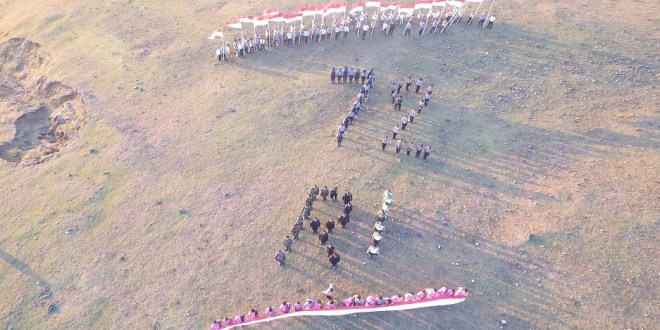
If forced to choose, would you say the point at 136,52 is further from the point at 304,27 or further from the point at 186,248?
the point at 186,248

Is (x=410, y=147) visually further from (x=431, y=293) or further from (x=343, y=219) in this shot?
(x=431, y=293)

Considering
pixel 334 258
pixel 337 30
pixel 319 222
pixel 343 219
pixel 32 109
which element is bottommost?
pixel 334 258

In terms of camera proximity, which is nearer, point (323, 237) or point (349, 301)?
point (349, 301)

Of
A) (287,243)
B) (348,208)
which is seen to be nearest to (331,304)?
(287,243)

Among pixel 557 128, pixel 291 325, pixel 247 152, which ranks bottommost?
pixel 291 325

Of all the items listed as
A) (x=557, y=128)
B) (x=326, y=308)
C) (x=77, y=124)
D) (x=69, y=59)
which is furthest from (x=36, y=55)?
(x=557, y=128)

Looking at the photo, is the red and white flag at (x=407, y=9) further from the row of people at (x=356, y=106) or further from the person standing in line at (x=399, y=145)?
the person standing in line at (x=399, y=145)

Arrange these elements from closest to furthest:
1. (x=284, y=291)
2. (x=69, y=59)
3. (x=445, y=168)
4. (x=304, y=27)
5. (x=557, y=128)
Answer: (x=284, y=291), (x=445, y=168), (x=557, y=128), (x=69, y=59), (x=304, y=27)
